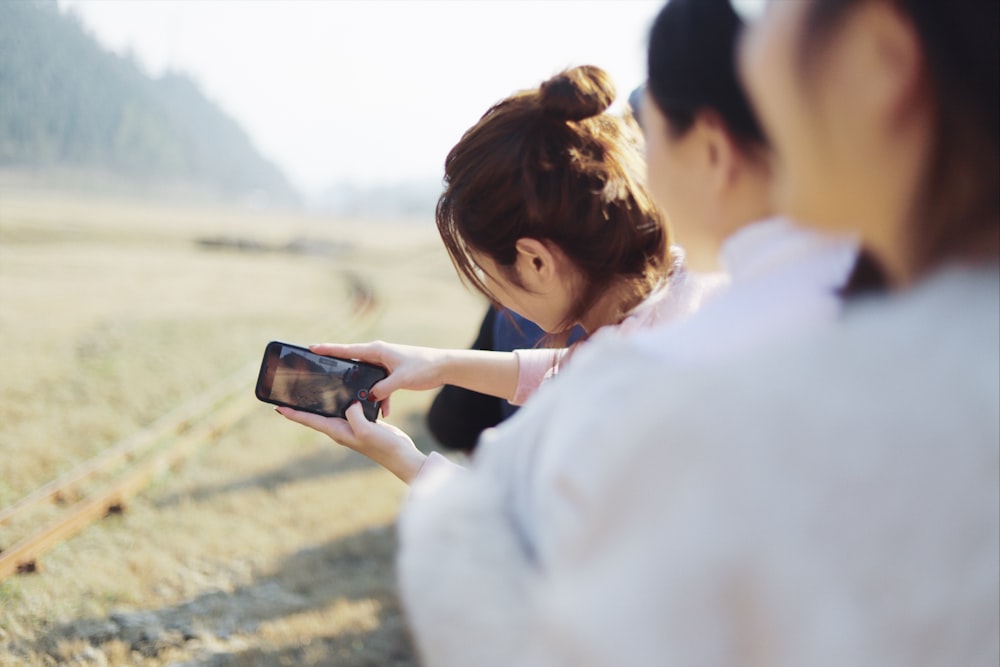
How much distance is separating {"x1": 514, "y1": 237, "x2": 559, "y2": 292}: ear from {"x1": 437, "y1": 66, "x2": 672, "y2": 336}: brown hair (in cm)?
2

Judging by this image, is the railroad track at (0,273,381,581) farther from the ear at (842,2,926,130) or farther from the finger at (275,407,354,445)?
the ear at (842,2,926,130)

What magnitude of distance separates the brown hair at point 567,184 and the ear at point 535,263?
0.07 feet

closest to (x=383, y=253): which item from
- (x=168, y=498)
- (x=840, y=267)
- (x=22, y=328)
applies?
(x=22, y=328)

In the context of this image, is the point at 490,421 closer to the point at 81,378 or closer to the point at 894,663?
the point at 894,663

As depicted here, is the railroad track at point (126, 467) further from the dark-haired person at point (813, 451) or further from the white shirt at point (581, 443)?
the dark-haired person at point (813, 451)

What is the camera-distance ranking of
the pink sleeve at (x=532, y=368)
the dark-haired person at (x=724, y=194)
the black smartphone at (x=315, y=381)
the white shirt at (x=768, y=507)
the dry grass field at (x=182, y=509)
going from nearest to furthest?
the white shirt at (x=768, y=507), the dark-haired person at (x=724, y=194), the black smartphone at (x=315, y=381), the pink sleeve at (x=532, y=368), the dry grass field at (x=182, y=509)

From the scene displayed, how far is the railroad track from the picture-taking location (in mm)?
4395

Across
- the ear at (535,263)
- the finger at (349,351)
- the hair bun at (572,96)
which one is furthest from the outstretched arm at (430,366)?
the hair bun at (572,96)

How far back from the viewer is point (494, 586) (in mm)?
978

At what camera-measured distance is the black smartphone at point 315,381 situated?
2.23 m

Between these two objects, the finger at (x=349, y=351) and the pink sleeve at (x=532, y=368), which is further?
the pink sleeve at (x=532, y=368)

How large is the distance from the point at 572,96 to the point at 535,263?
41 centimetres

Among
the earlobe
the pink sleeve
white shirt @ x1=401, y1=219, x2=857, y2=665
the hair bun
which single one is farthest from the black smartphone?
white shirt @ x1=401, y1=219, x2=857, y2=665

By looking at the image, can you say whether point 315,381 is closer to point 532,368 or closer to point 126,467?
point 532,368
